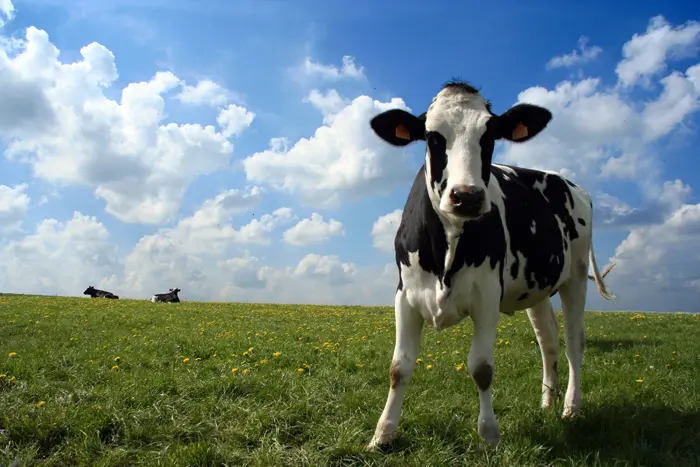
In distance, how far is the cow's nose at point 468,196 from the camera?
14.1 ft

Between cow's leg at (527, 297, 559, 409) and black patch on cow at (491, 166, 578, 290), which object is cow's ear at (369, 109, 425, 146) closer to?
black patch on cow at (491, 166, 578, 290)

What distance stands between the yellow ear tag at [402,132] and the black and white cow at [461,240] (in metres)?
0.01

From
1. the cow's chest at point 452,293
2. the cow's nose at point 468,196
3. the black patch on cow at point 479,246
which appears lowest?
the cow's chest at point 452,293

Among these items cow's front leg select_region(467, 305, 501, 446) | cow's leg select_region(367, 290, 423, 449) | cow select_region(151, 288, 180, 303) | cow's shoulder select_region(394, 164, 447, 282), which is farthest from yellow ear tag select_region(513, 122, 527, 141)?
cow select_region(151, 288, 180, 303)

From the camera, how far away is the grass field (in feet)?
16.0

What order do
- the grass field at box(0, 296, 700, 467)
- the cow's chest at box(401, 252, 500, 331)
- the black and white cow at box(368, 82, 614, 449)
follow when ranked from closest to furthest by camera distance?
the black and white cow at box(368, 82, 614, 449), the grass field at box(0, 296, 700, 467), the cow's chest at box(401, 252, 500, 331)

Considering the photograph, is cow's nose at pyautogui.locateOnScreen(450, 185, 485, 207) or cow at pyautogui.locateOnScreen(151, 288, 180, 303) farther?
cow at pyautogui.locateOnScreen(151, 288, 180, 303)

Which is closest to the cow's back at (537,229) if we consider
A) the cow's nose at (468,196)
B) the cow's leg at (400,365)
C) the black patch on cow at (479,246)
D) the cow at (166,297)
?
the black patch on cow at (479,246)

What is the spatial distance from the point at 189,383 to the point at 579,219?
6.09m

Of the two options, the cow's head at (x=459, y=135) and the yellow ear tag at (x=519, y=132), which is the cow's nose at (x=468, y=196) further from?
the yellow ear tag at (x=519, y=132)

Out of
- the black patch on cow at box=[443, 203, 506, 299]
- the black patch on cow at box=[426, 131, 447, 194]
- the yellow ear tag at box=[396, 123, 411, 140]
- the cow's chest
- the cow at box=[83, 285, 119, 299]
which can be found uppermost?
the yellow ear tag at box=[396, 123, 411, 140]

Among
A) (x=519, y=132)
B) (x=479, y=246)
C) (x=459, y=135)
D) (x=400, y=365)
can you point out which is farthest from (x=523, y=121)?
(x=400, y=365)

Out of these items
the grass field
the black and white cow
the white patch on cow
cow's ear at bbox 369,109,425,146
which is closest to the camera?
the white patch on cow

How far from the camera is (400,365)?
5238 millimetres
